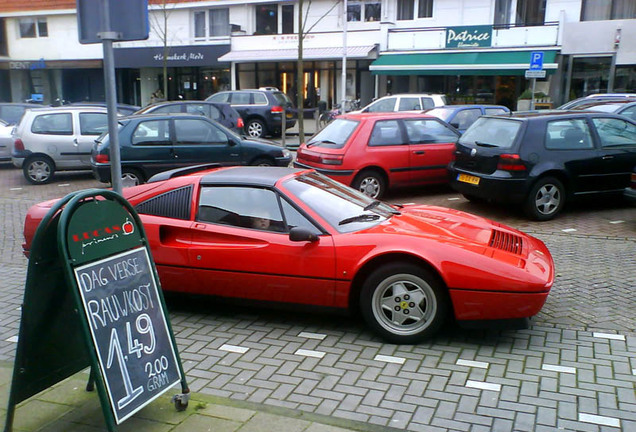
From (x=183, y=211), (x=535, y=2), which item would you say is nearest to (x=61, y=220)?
(x=183, y=211)

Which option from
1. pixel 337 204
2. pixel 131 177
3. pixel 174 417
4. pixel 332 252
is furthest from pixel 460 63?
pixel 174 417

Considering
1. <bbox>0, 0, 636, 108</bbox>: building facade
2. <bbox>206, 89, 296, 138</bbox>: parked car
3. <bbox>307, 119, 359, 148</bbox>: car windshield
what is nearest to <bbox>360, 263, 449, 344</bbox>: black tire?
<bbox>307, 119, 359, 148</bbox>: car windshield

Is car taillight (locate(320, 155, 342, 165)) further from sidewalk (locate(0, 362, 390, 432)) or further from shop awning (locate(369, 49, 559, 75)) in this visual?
shop awning (locate(369, 49, 559, 75))

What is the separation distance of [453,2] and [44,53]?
25249 millimetres

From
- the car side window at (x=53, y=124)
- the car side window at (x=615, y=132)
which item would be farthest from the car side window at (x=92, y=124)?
the car side window at (x=615, y=132)

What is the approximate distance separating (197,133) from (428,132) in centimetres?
448

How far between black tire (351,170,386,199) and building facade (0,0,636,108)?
47.9 feet

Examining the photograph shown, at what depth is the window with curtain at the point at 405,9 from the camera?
3008cm

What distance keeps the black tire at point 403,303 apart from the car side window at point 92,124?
1059 cm

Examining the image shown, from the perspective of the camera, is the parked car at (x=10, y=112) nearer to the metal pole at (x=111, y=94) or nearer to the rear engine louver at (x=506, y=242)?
the metal pole at (x=111, y=94)

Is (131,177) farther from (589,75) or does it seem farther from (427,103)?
(589,75)

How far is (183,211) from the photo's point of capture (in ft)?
18.0

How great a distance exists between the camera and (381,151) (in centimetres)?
1060

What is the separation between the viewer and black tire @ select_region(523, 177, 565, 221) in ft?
29.4
